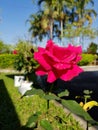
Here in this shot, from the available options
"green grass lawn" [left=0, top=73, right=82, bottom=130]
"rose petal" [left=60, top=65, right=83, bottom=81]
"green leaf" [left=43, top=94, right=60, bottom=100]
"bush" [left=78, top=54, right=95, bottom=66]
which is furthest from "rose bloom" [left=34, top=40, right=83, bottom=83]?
"bush" [left=78, top=54, right=95, bottom=66]

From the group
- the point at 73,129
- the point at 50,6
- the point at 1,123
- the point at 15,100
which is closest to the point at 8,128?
the point at 1,123

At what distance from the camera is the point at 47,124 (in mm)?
1593

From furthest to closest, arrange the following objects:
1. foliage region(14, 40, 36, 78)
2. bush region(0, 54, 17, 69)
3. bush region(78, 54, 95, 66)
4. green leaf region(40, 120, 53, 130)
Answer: bush region(78, 54, 95, 66)
bush region(0, 54, 17, 69)
foliage region(14, 40, 36, 78)
green leaf region(40, 120, 53, 130)

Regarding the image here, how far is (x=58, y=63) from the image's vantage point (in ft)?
4.64

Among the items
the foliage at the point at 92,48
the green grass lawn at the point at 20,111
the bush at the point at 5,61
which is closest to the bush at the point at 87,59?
the bush at the point at 5,61

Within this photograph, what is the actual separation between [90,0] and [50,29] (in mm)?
6494

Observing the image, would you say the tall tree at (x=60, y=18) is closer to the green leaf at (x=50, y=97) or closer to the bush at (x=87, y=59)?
the bush at (x=87, y=59)

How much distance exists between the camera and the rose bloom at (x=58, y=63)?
141 cm

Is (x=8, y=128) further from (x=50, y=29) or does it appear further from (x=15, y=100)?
(x=50, y=29)

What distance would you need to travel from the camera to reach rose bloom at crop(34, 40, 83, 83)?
141cm

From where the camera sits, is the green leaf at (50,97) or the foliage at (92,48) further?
the foliage at (92,48)

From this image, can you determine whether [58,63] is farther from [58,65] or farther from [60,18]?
[60,18]

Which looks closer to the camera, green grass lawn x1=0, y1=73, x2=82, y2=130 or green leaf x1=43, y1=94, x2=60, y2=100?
green leaf x1=43, y1=94, x2=60, y2=100

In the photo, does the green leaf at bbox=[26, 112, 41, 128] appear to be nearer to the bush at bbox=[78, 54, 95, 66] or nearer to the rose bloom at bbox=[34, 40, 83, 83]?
the rose bloom at bbox=[34, 40, 83, 83]
